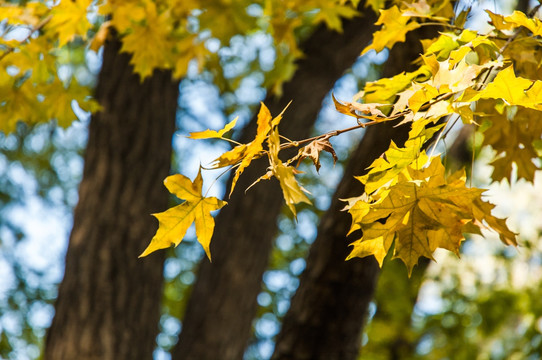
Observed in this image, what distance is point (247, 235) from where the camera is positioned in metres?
3.15

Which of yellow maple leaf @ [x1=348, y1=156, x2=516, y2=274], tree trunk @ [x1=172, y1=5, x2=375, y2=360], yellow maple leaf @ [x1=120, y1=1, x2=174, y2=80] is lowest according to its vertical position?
tree trunk @ [x1=172, y1=5, x2=375, y2=360]

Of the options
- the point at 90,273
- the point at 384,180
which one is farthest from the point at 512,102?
the point at 90,273

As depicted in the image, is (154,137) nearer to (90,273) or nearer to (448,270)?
(90,273)

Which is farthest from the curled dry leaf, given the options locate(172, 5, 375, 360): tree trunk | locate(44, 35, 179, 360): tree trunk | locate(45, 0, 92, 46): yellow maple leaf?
locate(172, 5, 375, 360): tree trunk

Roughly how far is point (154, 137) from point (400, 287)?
2.95 meters

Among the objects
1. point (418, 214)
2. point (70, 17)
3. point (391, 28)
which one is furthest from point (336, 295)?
point (70, 17)

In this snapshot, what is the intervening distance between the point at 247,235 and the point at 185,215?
2.04 m

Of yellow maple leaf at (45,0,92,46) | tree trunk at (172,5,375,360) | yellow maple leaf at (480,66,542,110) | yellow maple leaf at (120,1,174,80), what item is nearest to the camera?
yellow maple leaf at (480,66,542,110)

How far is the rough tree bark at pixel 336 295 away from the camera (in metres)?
2.08

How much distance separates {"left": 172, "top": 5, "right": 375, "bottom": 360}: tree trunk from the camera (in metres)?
3.00

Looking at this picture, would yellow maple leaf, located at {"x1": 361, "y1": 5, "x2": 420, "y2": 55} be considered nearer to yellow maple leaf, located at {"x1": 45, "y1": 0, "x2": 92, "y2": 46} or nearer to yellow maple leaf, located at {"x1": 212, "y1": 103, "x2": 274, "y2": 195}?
yellow maple leaf, located at {"x1": 212, "y1": 103, "x2": 274, "y2": 195}

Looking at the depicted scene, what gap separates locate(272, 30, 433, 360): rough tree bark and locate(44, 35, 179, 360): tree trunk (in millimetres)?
922

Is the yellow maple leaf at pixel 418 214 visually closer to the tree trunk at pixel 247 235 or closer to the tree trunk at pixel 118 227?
the tree trunk at pixel 118 227

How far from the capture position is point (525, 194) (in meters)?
9.39
